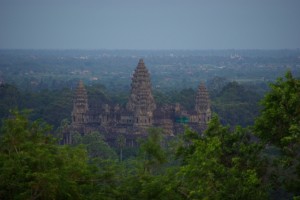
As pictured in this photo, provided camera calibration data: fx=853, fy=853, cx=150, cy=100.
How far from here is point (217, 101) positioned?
109m

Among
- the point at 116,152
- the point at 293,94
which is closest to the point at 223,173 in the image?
the point at 293,94

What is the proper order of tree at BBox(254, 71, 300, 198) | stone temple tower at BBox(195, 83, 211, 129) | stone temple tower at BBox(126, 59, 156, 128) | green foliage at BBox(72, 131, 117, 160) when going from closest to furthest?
tree at BBox(254, 71, 300, 198)
green foliage at BBox(72, 131, 117, 160)
stone temple tower at BBox(126, 59, 156, 128)
stone temple tower at BBox(195, 83, 211, 129)

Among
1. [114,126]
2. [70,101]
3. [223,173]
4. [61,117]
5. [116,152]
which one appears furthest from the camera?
[70,101]

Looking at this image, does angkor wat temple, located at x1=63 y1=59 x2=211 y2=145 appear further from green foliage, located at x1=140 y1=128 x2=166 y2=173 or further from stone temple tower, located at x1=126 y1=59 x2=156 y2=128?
green foliage, located at x1=140 y1=128 x2=166 y2=173

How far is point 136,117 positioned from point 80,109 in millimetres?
7128

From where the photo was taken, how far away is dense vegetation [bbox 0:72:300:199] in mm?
25844

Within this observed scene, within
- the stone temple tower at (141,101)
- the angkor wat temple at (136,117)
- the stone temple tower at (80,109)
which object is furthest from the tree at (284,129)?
the stone temple tower at (80,109)

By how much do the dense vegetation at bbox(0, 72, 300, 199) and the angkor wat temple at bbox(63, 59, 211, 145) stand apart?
4991 centimetres

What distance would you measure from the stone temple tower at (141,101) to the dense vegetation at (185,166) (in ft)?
170

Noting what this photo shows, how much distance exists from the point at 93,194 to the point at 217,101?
3242 inches

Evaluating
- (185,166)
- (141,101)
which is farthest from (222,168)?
(141,101)

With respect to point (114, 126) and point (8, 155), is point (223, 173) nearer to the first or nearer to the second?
point (8, 155)

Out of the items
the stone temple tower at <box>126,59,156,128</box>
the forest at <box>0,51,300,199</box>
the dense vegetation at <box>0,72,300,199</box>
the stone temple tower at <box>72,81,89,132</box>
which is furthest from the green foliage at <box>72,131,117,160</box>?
the dense vegetation at <box>0,72,300,199</box>

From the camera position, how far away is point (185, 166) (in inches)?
1068
